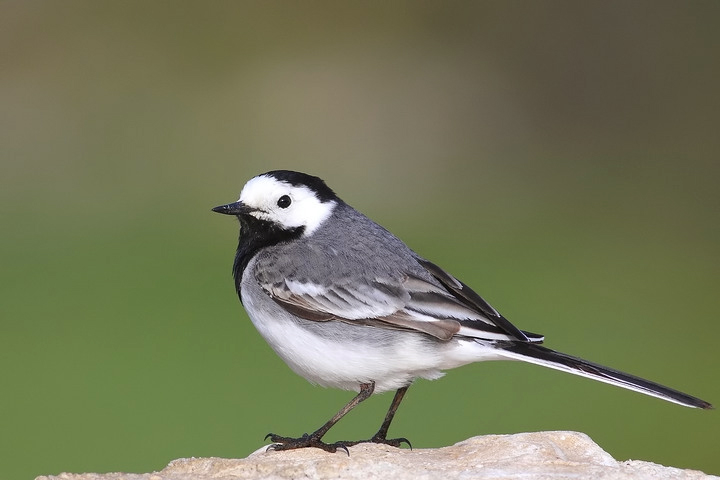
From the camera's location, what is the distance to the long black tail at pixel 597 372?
16.4 feet

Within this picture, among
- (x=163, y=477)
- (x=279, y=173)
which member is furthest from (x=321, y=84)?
(x=163, y=477)

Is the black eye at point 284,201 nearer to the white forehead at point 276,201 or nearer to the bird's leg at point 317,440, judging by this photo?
the white forehead at point 276,201

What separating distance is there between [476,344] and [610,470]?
2.99ft

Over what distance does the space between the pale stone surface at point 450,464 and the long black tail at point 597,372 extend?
0.31m

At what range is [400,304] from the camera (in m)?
5.45

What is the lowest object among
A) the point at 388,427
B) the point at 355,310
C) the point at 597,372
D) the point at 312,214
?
the point at 388,427

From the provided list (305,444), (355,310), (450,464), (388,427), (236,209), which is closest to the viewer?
(450,464)

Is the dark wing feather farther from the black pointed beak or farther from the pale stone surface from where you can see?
the black pointed beak

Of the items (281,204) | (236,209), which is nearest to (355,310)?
(281,204)

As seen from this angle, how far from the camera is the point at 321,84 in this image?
58.3 ft

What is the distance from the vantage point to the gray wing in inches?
210

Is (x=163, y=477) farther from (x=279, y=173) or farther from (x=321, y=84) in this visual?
(x=321, y=84)

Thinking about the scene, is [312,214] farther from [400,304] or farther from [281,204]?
[400,304]

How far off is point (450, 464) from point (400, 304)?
2.97ft
